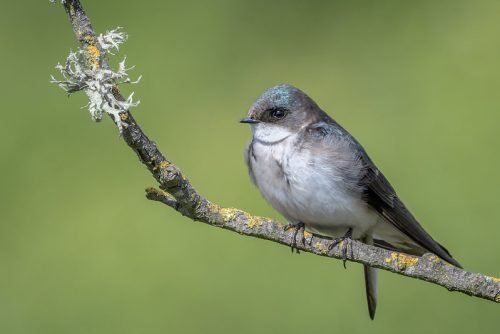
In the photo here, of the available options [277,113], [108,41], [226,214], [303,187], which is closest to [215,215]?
[226,214]

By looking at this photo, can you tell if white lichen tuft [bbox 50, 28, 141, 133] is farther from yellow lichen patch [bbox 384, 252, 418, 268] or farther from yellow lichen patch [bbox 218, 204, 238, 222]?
yellow lichen patch [bbox 384, 252, 418, 268]

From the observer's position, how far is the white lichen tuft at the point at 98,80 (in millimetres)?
1315

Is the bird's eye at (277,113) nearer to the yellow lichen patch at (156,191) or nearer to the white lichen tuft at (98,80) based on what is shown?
the yellow lichen patch at (156,191)

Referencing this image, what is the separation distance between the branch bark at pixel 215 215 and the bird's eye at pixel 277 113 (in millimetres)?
561

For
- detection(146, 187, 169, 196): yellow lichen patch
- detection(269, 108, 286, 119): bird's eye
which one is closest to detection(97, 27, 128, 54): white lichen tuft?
detection(146, 187, 169, 196): yellow lichen patch

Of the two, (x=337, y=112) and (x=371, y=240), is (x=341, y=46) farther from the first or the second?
(x=371, y=240)

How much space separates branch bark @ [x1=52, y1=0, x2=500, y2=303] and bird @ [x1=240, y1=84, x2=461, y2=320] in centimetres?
39

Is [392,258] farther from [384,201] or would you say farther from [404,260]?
[384,201]

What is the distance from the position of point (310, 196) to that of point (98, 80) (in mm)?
799

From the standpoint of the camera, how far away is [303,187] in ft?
6.63

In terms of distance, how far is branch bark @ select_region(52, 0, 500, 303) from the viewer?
53.3 inches

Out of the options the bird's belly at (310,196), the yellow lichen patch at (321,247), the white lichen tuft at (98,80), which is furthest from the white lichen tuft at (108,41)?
the bird's belly at (310,196)

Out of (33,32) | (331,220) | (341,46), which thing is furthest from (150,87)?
(331,220)

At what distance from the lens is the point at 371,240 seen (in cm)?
220
